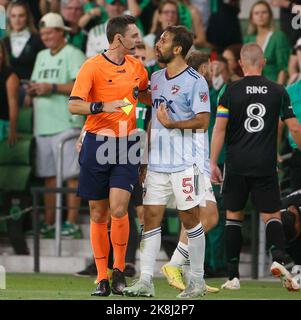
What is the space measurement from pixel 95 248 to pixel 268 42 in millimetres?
5921

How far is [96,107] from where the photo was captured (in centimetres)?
1095

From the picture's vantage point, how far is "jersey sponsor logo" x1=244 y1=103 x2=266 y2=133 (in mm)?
12922

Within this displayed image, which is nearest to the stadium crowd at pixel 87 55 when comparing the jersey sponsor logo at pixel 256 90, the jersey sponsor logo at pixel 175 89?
the jersey sponsor logo at pixel 256 90

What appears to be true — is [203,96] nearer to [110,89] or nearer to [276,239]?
[110,89]

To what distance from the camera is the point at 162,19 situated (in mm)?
16812

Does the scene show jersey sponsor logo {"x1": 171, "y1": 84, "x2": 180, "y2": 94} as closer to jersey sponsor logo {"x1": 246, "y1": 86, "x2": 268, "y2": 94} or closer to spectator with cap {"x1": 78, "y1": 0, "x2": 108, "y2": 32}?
jersey sponsor logo {"x1": 246, "y1": 86, "x2": 268, "y2": 94}

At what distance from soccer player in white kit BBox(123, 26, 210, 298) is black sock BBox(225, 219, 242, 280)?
2.04 metres

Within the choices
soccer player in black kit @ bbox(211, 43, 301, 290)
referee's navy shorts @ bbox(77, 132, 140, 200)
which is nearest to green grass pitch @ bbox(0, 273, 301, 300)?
soccer player in black kit @ bbox(211, 43, 301, 290)

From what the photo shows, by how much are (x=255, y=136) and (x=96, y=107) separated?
99.5 inches

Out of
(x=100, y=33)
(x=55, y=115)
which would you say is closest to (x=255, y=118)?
(x=55, y=115)

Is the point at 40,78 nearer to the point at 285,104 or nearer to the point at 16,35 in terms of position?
the point at 16,35

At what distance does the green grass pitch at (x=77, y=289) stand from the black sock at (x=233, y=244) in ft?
0.78
